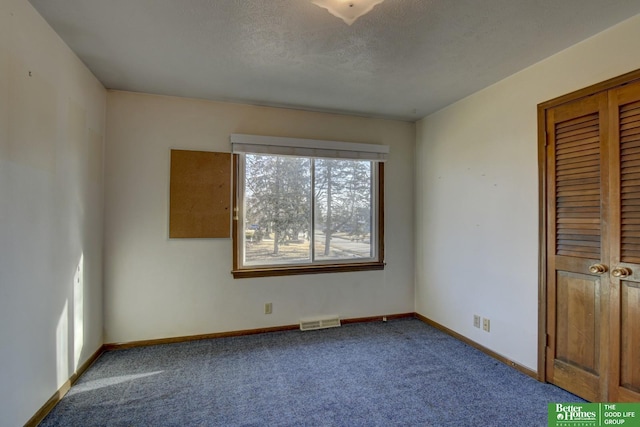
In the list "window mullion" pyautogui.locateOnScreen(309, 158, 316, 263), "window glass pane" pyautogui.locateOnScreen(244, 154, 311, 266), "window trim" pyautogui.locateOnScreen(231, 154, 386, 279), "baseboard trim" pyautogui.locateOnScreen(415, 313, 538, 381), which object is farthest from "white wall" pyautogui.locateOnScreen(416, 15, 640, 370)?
"window glass pane" pyautogui.locateOnScreen(244, 154, 311, 266)

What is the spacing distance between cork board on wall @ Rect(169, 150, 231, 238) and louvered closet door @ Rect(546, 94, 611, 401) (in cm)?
289

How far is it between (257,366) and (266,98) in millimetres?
2531

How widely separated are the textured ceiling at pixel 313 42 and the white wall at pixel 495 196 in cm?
16

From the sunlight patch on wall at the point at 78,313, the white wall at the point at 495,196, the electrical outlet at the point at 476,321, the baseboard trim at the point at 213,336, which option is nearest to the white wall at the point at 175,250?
the baseboard trim at the point at 213,336

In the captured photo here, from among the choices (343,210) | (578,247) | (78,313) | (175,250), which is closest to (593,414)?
(578,247)

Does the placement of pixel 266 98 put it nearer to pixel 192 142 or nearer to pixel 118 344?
pixel 192 142

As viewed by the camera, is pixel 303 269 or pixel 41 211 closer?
pixel 41 211

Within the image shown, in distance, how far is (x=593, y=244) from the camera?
217 centimetres

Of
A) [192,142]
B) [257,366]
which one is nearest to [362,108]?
[192,142]

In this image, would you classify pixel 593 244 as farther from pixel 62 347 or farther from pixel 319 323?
pixel 62 347

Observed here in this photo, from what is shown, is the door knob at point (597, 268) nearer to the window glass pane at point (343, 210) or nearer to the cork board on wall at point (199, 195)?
the window glass pane at point (343, 210)

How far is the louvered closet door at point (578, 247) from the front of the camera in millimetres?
2109

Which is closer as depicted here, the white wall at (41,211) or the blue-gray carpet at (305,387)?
the white wall at (41,211)

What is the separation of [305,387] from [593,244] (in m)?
2.25
